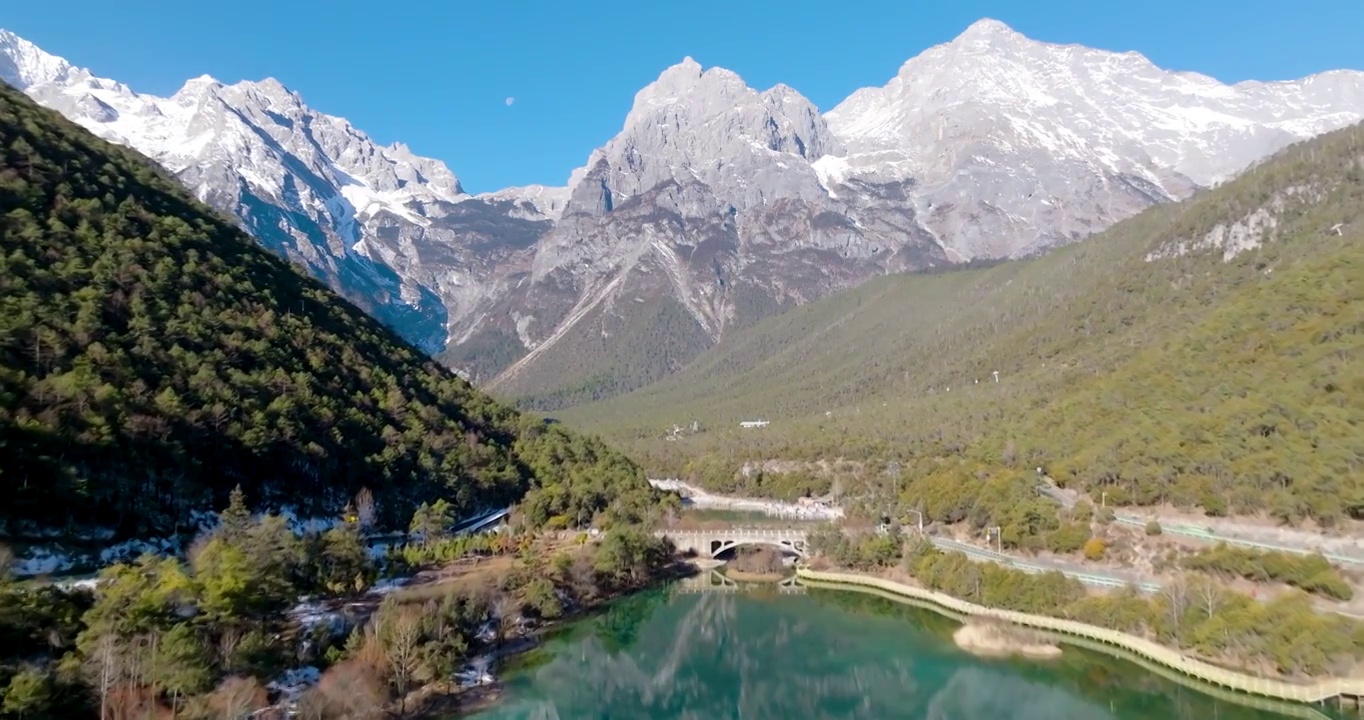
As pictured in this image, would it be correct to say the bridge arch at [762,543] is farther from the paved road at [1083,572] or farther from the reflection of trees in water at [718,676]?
the reflection of trees in water at [718,676]

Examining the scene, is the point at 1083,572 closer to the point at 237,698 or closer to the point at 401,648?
the point at 401,648

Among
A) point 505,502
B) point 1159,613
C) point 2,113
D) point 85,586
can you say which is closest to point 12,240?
point 2,113

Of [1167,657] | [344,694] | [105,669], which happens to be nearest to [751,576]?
[1167,657]

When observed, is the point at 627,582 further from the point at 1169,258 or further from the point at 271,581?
the point at 1169,258

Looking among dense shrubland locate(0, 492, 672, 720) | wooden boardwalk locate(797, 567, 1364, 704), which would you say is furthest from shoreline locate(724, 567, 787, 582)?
dense shrubland locate(0, 492, 672, 720)

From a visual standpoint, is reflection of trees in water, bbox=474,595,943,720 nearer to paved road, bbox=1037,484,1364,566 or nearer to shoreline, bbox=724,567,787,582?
shoreline, bbox=724,567,787,582

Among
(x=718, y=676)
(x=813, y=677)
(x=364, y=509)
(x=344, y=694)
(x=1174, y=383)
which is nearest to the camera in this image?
(x=344, y=694)
